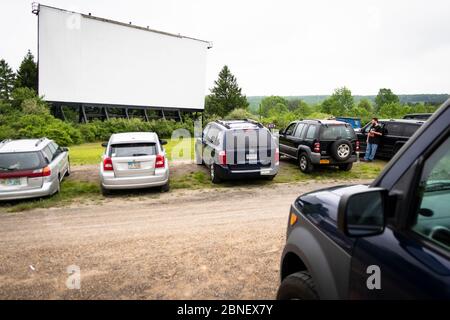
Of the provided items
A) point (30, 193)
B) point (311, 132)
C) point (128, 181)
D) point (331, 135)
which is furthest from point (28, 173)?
point (331, 135)

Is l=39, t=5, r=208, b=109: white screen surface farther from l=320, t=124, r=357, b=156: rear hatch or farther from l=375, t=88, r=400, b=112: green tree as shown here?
l=375, t=88, r=400, b=112: green tree

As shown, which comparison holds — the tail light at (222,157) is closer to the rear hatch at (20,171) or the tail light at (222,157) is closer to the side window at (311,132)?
the side window at (311,132)

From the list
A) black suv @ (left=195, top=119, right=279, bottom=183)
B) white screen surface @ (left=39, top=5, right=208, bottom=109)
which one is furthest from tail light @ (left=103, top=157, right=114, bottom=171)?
white screen surface @ (left=39, top=5, right=208, bottom=109)

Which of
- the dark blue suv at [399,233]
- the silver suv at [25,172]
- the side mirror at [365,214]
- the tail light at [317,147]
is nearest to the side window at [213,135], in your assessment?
the tail light at [317,147]

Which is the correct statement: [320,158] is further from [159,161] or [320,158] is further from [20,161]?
[20,161]

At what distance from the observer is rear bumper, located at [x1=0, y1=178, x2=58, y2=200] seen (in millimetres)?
8458

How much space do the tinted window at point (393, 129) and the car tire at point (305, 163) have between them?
4.41m

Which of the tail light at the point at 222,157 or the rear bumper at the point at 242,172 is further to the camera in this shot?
the rear bumper at the point at 242,172

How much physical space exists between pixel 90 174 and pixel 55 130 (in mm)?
13135

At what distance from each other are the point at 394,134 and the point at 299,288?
13.3 m

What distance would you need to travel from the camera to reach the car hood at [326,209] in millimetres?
2113

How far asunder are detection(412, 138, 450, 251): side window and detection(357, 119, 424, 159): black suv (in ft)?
38.8

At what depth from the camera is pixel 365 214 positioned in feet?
5.78

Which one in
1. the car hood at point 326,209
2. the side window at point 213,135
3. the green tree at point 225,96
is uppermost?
the green tree at point 225,96
